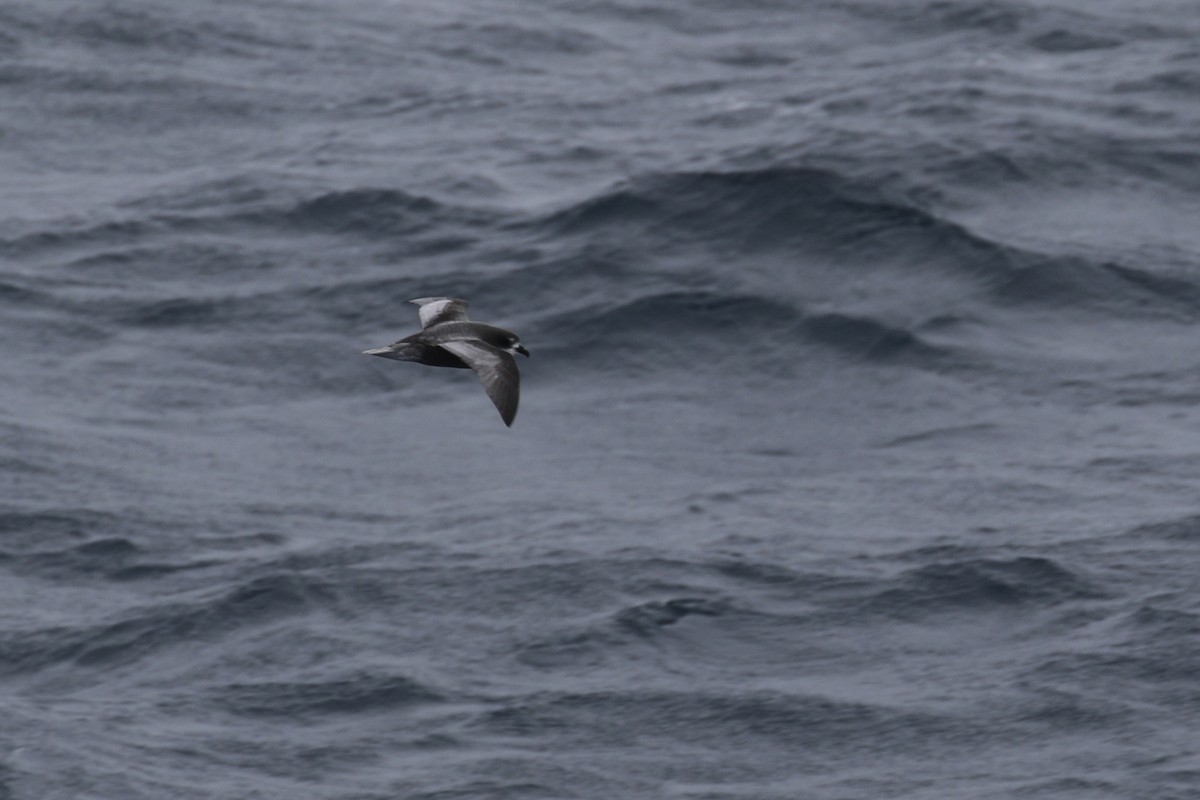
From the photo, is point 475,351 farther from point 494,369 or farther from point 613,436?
point 613,436

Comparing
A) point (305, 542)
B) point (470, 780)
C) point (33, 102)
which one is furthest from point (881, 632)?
point (33, 102)

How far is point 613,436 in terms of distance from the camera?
82.6 feet

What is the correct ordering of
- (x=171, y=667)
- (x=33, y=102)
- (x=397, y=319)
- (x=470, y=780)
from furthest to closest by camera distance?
1. (x=33, y=102)
2. (x=397, y=319)
3. (x=171, y=667)
4. (x=470, y=780)

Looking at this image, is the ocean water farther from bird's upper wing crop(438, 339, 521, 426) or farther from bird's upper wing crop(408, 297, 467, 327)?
bird's upper wing crop(438, 339, 521, 426)

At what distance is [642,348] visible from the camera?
86.9 feet

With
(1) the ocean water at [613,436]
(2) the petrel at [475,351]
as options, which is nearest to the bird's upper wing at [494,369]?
(2) the petrel at [475,351]

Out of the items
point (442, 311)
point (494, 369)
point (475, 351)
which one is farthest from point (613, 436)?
point (494, 369)

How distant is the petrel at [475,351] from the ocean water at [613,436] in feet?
17.1

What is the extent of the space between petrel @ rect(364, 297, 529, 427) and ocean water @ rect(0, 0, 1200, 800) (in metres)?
5.20

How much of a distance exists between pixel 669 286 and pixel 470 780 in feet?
29.2

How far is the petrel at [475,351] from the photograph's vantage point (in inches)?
580

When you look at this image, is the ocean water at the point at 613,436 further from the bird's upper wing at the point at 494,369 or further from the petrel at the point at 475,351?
the bird's upper wing at the point at 494,369

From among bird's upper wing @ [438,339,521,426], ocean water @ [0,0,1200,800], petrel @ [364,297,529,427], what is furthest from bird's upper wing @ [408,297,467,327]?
ocean water @ [0,0,1200,800]

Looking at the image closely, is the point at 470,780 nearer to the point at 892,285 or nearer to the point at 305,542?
the point at 305,542
